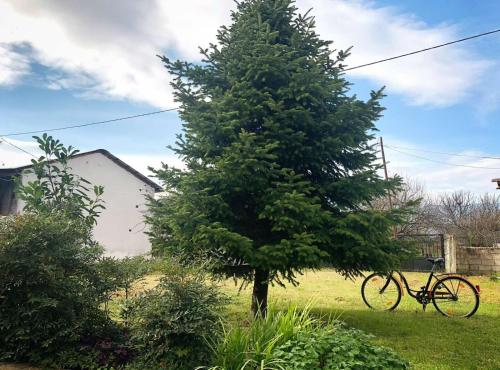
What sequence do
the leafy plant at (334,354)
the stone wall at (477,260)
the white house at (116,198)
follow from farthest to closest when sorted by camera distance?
the white house at (116,198) → the stone wall at (477,260) → the leafy plant at (334,354)

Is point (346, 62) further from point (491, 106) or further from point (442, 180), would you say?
point (442, 180)

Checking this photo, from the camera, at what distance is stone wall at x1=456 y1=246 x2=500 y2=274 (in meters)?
13.0

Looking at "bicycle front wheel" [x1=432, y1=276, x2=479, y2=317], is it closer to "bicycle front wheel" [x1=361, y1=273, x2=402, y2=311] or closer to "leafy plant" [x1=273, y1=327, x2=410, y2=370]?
"bicycle front wheel" [x1=361, y1=273, x2=402, y2=311]

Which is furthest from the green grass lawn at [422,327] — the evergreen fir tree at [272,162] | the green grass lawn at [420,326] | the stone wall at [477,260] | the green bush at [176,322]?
the stone wall at [477,260]

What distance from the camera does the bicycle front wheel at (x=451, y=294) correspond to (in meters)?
7.16

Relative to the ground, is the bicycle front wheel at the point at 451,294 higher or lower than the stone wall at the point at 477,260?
lower

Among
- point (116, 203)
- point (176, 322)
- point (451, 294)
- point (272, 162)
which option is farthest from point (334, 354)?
point (116, 203)

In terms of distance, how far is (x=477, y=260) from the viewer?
13.3 meters

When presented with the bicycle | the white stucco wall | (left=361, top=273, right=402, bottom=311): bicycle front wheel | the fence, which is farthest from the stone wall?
the white stucco wall

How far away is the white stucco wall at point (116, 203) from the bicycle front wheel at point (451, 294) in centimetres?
1498

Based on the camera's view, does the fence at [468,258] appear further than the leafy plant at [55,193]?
Yes

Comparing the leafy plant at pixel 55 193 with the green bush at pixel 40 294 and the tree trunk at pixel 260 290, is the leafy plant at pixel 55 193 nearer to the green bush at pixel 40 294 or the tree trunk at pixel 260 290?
the green bush at pixel 40 294

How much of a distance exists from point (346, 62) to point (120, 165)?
17.5 m

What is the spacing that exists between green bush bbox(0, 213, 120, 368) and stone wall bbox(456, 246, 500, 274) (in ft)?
43.3
